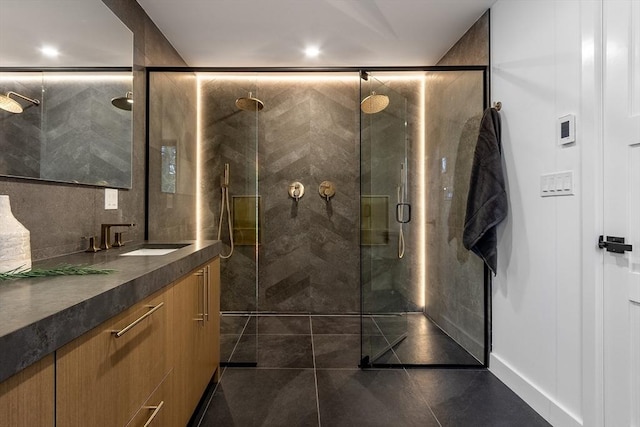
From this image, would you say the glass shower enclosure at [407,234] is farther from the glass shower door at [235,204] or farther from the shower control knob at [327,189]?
the shower control knob at [327,189]

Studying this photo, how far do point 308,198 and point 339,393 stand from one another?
2.10 metres

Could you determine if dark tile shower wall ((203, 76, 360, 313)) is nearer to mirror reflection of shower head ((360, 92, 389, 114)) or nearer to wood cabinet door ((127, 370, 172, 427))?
mirror reflection of shower head ((360, 92, 389, 114))

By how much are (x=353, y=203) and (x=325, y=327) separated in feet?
4.39

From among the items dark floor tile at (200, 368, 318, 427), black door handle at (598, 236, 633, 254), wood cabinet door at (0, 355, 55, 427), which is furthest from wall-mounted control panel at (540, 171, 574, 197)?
wood cabinet door at (0, 355, 55, 427)

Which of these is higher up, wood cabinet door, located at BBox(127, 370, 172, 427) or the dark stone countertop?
the dark stone countertop

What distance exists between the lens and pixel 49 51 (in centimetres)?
155

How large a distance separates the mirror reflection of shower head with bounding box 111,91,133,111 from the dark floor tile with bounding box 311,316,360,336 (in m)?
2.37

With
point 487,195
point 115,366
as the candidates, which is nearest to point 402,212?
point 487,195

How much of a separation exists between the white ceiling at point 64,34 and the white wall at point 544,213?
2456 mm

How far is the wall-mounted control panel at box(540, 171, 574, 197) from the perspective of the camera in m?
1.72

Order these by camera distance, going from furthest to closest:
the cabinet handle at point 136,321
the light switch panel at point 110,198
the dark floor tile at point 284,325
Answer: the dark floor tile at point 284,325 → the light switch panel at point 110,198 → the cabinet handle at point 136,321

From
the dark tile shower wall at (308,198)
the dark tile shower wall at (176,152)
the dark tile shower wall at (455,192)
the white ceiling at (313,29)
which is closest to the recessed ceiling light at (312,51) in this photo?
the white ceiling at (313,29)

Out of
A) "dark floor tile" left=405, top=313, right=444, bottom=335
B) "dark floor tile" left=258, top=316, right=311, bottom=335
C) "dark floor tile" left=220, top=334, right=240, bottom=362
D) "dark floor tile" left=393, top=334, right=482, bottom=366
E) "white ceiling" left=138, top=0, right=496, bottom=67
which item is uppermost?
"white ceiling" left=138, top=0, right=496, bottom=67

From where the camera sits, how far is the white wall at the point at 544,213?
1.64m
